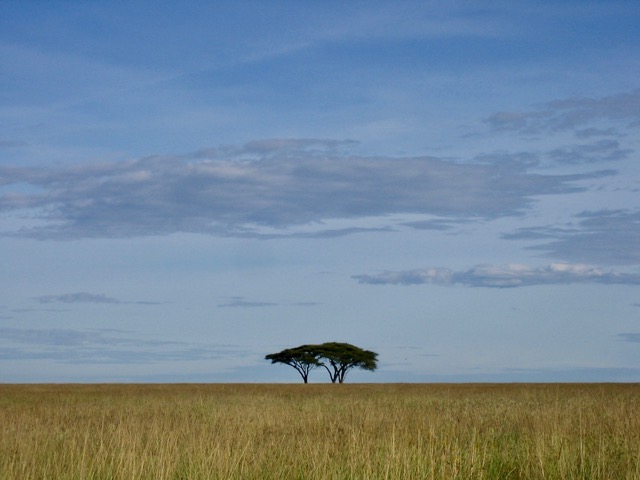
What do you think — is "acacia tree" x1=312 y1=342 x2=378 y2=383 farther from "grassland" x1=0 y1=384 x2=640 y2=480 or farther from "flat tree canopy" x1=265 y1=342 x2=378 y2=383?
"grassland" x1=0 y1=384 x2=640 y2=480

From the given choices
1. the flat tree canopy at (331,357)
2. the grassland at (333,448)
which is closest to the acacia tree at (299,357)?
the flat tree canopy at (331,357)

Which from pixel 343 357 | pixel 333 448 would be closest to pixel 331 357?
pixel 343 357

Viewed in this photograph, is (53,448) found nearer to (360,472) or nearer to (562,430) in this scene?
(360,472)

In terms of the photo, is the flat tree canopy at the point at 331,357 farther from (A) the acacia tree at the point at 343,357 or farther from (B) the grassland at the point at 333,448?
(B) the grassland at the point at 333,448

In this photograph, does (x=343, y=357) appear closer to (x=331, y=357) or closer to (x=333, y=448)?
(x=331, y=357)

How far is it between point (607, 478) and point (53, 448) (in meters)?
7.94

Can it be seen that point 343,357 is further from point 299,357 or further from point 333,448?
point 333,448

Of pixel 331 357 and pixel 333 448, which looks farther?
pixel 331 357

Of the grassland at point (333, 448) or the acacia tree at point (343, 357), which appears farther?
the acacia tree at point (343, 357)

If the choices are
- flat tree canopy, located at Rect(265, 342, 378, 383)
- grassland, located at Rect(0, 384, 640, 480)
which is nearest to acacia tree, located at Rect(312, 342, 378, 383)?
flat tree canopy, located at Rect(265, 342, 378, 383)

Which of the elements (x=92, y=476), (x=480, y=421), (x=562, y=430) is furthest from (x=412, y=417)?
(x=92, y=476)

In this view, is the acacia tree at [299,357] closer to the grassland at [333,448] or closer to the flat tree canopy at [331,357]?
the flat tree canopy at [331,357]

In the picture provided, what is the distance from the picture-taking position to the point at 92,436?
42.9ft

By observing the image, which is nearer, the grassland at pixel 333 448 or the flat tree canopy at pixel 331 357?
the grassland at pixel 333 448
